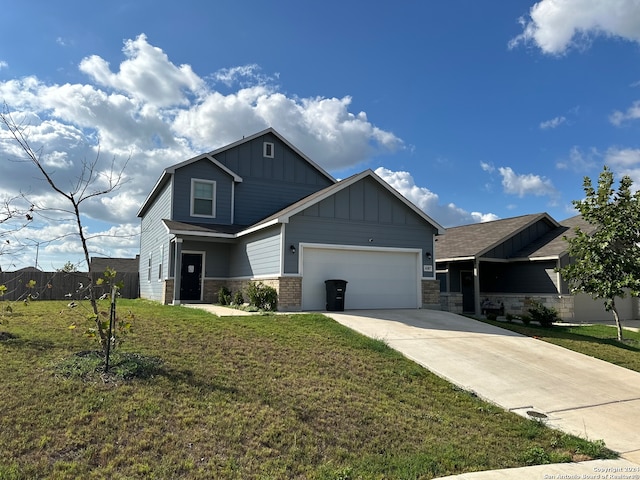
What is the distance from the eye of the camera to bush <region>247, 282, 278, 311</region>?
14.5m

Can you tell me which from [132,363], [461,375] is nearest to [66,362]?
[132,363]

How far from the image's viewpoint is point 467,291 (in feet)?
75.1

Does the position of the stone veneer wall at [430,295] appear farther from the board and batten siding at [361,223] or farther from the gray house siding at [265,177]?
the gray house siding at [265,177]

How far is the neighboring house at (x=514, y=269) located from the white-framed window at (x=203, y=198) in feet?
36.0

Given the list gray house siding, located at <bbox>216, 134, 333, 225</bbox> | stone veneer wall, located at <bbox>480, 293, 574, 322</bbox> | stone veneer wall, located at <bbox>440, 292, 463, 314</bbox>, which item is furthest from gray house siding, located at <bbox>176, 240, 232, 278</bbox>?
stone veneer wall, located at <bbox>480, 293, 574, 322</bbox>

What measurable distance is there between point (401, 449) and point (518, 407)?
273cm

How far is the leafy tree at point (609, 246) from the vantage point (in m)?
14.1

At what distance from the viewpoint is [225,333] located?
934cm

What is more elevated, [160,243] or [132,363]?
[160,243]

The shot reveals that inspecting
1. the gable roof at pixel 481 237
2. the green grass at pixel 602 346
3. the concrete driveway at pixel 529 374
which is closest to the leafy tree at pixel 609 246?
the green grass at pixel 602 346

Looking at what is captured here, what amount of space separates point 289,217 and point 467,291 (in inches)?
480

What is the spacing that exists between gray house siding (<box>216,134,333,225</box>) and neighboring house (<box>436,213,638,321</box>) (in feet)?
25.1

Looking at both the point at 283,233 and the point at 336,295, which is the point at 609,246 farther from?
the point at 283,233

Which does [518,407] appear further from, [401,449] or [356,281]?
[356,281]
